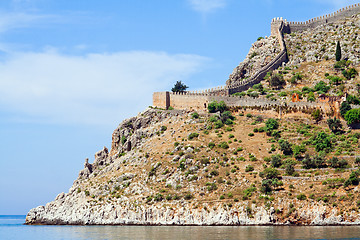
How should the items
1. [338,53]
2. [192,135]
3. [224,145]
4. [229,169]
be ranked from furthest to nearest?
[338,53], [192,135], [224,145], [229,169]

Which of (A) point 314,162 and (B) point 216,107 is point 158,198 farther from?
(B) point 216,107

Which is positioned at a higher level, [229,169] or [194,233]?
[229,169]

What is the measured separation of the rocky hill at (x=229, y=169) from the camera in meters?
72.8

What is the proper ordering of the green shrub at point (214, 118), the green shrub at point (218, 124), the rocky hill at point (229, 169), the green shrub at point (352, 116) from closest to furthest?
the rocky hill at point (229, 169), the green shrub at point (352, 116), the green shrub at point (218, 124), the green shrub at point (214, 118)

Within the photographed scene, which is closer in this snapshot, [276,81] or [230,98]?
[230,98]

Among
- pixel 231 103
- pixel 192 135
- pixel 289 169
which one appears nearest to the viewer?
pixel 289 169

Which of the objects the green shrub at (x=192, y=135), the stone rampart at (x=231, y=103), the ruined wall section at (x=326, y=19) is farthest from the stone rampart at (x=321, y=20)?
the green shrub at (x=192, y=135)

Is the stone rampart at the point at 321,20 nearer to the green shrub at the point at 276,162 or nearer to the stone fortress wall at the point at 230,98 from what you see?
the stone fortress wall at the point at 230,98

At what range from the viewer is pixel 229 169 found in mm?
80875

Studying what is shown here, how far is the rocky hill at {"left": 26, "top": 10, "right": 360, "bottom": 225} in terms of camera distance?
239 ft

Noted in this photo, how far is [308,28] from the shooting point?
395 ft

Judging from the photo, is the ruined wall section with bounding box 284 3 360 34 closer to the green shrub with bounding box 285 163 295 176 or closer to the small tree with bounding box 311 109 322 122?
the small tree with bounding box 311 109 322 122

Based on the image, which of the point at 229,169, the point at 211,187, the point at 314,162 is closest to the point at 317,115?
the point at 314,162

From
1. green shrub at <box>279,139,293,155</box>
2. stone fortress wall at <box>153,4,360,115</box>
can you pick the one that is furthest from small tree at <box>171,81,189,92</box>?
green shrub at <box>279,139,293,155</box>
